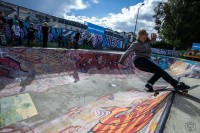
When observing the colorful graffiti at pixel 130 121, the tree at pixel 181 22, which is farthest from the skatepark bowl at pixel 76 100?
the tree at pixel 181 22

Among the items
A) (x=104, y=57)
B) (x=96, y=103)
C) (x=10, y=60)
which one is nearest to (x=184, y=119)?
(x=96, y=103)

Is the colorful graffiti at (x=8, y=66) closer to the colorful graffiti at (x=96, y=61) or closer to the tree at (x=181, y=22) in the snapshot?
the colorful graffiti at (x=96, y=61)

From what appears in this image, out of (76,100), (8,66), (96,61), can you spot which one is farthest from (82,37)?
(76,100)

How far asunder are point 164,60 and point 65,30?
943 cm

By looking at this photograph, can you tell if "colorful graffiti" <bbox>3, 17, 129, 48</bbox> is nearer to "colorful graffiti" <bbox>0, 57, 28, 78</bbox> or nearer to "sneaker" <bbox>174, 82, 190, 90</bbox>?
"colorful graffiti" <bbox>0, 57, 28, 78</bbox>

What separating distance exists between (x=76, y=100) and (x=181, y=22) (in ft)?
103

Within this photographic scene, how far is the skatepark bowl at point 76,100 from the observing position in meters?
3.30

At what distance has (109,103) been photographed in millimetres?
6055

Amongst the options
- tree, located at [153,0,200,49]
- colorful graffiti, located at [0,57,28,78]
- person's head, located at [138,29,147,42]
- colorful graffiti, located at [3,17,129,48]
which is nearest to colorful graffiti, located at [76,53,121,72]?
colorful graffiti, located at [0,57,28,78]

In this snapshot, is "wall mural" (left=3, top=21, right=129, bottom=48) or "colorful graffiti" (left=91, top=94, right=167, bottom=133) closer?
"colorful graffiti" (left=91, top=94, right=167, bottom=133)

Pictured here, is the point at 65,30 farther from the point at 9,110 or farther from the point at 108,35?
the point at 9,110

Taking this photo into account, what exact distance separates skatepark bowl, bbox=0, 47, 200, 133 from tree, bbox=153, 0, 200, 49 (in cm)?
2669

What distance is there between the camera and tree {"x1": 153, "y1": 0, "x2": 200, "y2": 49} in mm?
Answer: 32781

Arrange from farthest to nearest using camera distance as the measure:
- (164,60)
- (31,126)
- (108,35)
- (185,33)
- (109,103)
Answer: (185,33) < (108,35) < (164,60) < (109,103) < (31,126)
